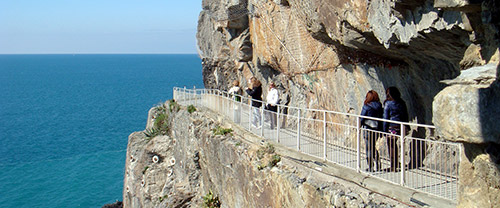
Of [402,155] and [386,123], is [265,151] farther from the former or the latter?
[402,155]

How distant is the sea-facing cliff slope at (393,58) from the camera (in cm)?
564

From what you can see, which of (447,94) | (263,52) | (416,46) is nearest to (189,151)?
(263,52)

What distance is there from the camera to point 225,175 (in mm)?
13836

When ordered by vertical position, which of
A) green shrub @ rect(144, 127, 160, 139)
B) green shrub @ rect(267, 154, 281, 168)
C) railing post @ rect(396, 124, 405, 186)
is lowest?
green shrub @ rect(144, 127, 160, 139)

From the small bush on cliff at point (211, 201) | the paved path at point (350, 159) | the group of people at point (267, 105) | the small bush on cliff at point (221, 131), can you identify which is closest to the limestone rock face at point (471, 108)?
the paved path at point (350, 159)

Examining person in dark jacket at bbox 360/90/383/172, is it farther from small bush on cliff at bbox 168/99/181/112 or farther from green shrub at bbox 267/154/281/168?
small bush on cliff at bbox 168/99/181/112

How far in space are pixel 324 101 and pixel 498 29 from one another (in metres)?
9.53

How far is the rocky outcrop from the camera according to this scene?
8805 mm

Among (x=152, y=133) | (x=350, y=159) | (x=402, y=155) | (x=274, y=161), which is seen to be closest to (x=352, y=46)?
(x=350, y=159)

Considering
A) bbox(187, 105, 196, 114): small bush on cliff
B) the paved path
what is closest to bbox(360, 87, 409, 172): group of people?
the paved path

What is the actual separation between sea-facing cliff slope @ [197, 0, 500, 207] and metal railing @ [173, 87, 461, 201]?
3.37 ft

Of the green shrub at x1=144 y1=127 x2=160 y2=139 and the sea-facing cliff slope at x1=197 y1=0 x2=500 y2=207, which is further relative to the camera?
the green shrub at x1=144 y1=127 x2=160 y2=139

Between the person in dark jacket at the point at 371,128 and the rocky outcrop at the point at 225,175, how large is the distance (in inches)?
18.5

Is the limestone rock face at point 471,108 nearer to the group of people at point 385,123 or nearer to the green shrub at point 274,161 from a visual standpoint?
the group of people at point 385,123
